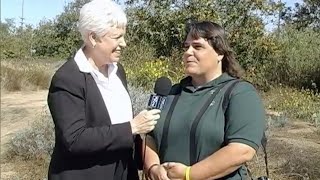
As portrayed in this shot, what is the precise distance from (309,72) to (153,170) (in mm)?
12980

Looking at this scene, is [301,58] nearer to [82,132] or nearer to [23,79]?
[23,79]

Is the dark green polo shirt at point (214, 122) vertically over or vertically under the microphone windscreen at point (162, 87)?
under

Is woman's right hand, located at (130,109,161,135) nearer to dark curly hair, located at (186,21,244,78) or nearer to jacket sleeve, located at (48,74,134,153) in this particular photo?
jacket sleeve, located at (48,74,134,153)

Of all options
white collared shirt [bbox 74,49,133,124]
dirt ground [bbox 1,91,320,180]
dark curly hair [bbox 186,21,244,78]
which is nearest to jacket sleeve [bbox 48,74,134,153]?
white collared shirt [bbox 74,49,133,124]

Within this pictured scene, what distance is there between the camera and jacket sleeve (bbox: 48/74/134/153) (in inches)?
96.6

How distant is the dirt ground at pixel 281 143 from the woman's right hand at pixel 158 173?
3157 mm

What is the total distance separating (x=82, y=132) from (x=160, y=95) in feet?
1.47

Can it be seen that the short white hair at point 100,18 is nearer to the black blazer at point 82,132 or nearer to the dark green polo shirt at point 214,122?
the black blazer at point 82,132

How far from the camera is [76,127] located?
8.07 ft

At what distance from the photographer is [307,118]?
10281 mm

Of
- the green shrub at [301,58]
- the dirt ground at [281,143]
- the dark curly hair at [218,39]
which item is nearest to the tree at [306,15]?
the green shrub at [301,58]

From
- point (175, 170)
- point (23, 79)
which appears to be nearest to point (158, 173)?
point (175, 170)

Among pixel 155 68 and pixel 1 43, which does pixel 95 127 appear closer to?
pixel 155 68

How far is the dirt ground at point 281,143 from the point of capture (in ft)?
19.4
